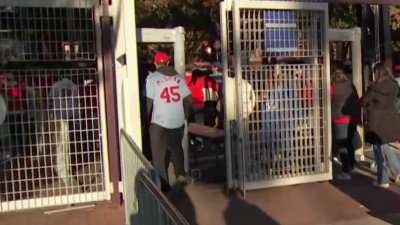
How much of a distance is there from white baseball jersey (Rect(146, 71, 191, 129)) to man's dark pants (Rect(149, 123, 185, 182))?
8 cm

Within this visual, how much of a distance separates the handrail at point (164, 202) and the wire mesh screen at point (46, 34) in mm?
3014

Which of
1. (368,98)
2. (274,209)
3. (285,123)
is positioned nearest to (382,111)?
(368,98)

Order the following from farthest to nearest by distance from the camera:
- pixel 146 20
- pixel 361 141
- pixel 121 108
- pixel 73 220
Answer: pixel 146 20
pixel 361 141
pixel 121 108
pixel 73 220

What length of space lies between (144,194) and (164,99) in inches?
120

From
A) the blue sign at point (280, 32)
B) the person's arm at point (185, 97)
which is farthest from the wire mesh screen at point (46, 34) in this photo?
the blue sign at point (280, 32)

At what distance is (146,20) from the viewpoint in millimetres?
23047

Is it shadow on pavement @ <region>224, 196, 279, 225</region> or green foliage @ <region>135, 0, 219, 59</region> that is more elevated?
green foliage @ <region>135, 0, 219, 59</region>

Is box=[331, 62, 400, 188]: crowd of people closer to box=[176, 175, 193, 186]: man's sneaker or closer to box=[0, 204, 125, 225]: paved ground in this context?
box=[176, 175, 193, 186]: man's sneaker

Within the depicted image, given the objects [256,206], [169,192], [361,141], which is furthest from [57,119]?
[361,141]

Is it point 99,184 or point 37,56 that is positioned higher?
point 37,56

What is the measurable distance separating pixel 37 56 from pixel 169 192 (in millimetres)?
2308

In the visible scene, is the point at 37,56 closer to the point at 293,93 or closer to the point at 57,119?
the point at 57,119

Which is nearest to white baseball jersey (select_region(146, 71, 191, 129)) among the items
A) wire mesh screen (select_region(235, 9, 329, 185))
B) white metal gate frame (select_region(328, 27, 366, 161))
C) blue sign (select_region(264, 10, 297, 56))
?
wire mesh screen (select_region(235, 9, 329, 185))

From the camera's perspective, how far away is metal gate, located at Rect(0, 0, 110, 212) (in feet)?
21.0
